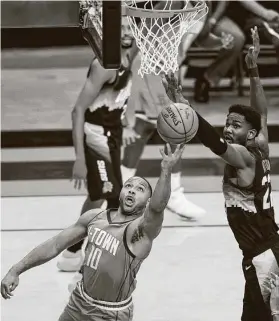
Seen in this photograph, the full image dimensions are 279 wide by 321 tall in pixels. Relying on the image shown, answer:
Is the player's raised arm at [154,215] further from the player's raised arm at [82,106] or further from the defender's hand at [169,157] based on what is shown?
the player's raised arm at [82,106]

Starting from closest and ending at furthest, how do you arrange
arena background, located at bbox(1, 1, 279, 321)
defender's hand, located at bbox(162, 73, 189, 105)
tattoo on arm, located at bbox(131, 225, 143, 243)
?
tattoo on arm, located at bbox(131, 225, 143, 243), defender's hand, located at bbox(162, 73, 189, 105), arena background, located at bbox(1, 1, 279, 321)

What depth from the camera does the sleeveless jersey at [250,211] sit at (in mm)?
5566

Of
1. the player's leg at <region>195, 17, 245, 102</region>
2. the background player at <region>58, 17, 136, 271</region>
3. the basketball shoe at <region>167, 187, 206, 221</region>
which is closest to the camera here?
the background player at <region>58, 17, 136, 271</region>

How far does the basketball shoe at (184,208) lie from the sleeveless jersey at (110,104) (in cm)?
139

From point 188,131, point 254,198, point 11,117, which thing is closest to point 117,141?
point 254,198

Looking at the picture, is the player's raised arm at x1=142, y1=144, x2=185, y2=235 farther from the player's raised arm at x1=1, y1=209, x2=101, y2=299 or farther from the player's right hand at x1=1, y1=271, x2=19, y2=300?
the player's right hand at x1=1, y1=271, x2=19, y2=300

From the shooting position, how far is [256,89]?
581 centimetres

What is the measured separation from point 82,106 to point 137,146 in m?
1.64

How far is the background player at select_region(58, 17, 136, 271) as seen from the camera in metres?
6.88

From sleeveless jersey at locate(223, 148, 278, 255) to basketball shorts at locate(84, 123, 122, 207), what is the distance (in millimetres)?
1482

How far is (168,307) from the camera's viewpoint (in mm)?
6527

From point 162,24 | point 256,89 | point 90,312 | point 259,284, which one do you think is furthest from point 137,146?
point 90,312

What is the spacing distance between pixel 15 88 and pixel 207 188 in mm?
4518

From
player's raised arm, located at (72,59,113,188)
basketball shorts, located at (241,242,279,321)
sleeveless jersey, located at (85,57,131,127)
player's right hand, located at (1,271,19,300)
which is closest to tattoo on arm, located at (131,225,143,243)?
player's right hand, located at (1,271,19,300)
